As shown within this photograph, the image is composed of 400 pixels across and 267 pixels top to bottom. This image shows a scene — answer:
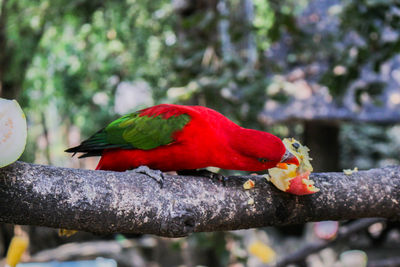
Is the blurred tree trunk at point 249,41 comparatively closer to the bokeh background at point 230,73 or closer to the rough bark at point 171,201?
the bokeh background at point 230,73

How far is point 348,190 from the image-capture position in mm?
1875

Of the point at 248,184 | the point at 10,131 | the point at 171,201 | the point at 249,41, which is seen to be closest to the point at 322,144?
the point at 249,41

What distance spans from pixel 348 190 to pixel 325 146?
6.17m

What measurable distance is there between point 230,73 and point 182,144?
5.86ft

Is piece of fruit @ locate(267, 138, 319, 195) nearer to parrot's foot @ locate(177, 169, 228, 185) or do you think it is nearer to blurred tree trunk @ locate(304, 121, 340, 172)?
parrot's foot @ locate(177, 169, 228, 185)

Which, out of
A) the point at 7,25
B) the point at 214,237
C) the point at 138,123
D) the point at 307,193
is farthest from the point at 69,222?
the point at 7,25

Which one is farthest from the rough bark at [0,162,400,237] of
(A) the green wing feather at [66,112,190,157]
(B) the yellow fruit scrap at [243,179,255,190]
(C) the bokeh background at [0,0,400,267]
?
(C) the bokeh background at [0,0,400,267]

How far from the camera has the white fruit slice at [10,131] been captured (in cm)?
122

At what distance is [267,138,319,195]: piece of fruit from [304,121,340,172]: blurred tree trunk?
616 cm

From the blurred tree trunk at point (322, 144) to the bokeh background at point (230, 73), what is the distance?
21 millimetres

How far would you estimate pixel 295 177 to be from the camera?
177 cm

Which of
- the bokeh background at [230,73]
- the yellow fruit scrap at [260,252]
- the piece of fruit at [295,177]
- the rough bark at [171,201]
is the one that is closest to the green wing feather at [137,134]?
the rough bark at [171,201]

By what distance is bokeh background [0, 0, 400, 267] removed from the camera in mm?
3605

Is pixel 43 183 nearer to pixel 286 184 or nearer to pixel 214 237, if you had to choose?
pixel 286 184
